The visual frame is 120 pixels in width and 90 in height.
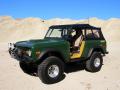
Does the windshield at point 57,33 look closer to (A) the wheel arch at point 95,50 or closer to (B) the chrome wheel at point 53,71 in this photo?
(A) the wheel arch at point 95,50

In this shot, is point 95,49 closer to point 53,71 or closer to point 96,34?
point 96,34

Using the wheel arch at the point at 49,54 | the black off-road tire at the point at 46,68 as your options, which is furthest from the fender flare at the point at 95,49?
the black off-road tire at the point at 46,68

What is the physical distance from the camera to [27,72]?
10.4 meters

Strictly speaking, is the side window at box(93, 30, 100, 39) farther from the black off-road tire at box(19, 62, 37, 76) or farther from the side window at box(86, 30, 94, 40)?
the black off-road tire at box(19, 62, 37, 76)

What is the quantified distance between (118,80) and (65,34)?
8.88ft

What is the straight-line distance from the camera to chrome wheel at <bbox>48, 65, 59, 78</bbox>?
8973mm

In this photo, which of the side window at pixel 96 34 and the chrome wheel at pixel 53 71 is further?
the side window at pixel 96 34

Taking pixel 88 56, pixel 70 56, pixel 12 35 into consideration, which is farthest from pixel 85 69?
pixel 12 35

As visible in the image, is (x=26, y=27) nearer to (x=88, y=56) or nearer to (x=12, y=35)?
(x=12, y=35)

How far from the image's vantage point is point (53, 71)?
359 inches

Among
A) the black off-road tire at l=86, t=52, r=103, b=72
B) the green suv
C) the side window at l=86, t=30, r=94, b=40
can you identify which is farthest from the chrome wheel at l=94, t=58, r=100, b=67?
the side window at l=86, t=30, r=94, b=40

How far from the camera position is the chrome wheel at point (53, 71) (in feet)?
29.4

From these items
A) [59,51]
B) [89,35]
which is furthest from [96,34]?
[59,51]

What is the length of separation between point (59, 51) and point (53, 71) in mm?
740
